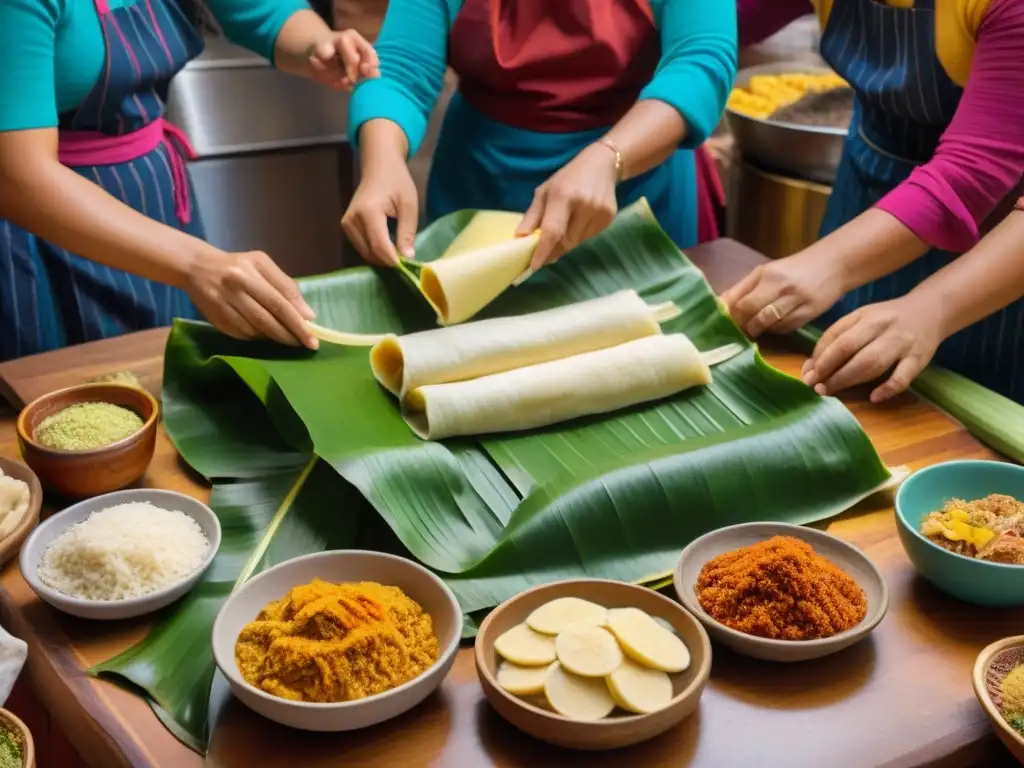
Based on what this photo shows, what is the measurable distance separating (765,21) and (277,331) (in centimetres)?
130

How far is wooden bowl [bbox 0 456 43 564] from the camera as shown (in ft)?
3.89

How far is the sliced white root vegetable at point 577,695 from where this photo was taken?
937mm

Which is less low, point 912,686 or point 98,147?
point 98,147

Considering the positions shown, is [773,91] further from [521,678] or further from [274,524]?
[521,678]

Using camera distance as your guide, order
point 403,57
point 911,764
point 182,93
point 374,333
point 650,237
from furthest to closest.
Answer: point 182,93 < point 403,57 < point 650,237 < point 374,333 < point 911,764

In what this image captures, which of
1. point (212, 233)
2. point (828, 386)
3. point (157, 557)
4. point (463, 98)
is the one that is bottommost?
point (212, 233)

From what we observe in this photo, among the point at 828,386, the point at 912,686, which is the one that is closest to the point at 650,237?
the point at 828,386

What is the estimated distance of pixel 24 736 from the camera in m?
0.93

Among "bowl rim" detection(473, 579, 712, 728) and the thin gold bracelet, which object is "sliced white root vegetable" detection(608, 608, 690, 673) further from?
the thin gold bracelet

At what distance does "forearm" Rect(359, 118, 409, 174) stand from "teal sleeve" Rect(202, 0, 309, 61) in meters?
0.31

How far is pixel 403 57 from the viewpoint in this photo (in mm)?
1996

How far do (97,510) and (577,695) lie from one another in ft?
2.18

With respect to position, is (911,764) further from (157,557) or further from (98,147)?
(98,147)

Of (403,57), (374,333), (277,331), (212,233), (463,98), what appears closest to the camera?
(277,331)
